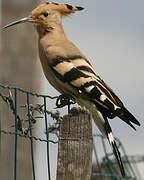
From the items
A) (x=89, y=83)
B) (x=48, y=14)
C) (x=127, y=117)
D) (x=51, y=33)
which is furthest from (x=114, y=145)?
(x=48, y=14)

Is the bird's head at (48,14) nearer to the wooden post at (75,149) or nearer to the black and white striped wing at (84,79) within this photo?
the black and white striped wing at (84,79)

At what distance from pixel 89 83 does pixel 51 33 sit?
0.93 metres

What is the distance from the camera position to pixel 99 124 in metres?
5.45

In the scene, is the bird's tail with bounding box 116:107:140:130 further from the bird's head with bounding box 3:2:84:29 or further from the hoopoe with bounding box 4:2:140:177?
the bird's head with bounding box 3:2:84:29

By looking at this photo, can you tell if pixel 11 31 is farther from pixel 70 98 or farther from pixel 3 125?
pixel 70 98

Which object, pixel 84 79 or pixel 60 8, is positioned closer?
pixel 84 79

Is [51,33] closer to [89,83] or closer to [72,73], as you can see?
[72,73]

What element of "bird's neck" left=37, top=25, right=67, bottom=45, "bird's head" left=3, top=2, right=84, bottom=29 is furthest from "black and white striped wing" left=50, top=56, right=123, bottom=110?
"bird's head" left=3, top=2, right=84, bottom=29

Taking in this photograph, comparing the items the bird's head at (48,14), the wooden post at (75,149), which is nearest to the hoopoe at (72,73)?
the bird's head at (48,14)

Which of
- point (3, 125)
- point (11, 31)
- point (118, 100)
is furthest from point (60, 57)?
point (11, 31)

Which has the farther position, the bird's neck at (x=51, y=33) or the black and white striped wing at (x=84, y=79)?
the bird's neck at (x=51, y=33)

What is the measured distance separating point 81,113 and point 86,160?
0.29 metres

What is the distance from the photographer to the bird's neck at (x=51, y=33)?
6305 millimetres

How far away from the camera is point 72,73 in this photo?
5727mm
